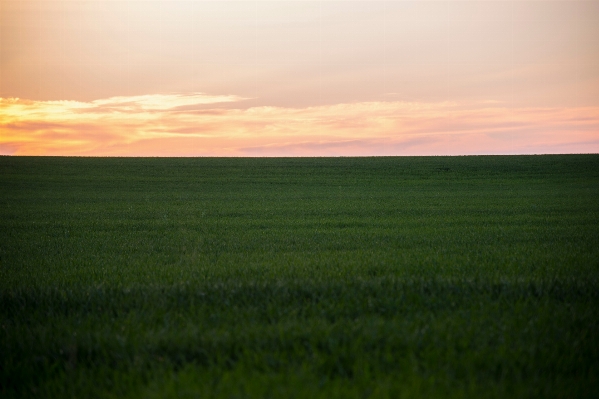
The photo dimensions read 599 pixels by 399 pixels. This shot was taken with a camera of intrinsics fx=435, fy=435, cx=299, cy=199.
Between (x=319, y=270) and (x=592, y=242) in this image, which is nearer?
(x=319, y=270)

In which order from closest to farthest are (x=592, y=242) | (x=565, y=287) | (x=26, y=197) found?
(x=565, y=287)
(x=592, y=242)
(x=26, y=197)

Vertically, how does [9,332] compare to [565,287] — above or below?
below

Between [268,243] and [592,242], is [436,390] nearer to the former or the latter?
[268,243]

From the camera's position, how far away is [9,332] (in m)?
4.93

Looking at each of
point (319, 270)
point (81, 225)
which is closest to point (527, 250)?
point (319, 270)

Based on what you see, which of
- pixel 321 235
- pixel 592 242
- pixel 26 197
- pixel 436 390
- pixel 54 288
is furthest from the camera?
pixel 26 197

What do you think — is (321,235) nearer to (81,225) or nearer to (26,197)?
(81,225)

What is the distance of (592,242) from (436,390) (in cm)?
977

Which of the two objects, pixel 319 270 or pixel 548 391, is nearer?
pixel 548 391

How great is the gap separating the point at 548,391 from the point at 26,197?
34.2 meters

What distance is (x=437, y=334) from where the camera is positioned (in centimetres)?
439

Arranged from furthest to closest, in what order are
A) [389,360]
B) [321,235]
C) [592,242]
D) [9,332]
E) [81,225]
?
1. [81,225]
2. [321,235]
3. [592,242]
4. [9,332]
5. [389,360]

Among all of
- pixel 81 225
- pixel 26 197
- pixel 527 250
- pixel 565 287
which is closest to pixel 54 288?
pixel 565 287

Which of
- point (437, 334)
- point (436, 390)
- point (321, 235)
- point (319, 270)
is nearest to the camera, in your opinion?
point (436, 390)
